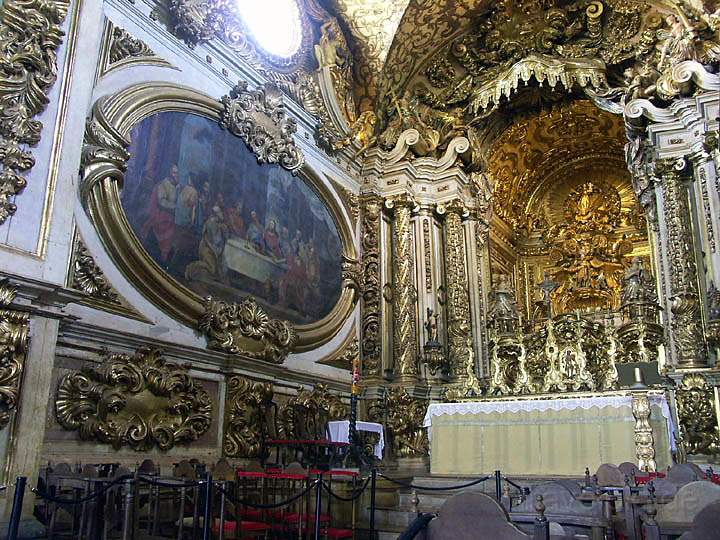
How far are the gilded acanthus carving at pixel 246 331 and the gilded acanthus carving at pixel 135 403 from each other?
0.71m

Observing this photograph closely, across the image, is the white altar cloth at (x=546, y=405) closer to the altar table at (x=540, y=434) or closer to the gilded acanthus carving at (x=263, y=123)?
the altar table at (x=540, y=434)

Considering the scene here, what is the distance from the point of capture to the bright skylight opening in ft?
35.0

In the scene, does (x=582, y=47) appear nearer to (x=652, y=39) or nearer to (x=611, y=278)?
(x=652, y=39)

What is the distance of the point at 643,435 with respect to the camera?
764 cm

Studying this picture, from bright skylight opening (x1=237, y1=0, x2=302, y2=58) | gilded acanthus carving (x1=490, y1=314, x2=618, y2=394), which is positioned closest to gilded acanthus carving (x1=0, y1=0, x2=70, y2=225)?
bright skylight opening (x1=237, y1=0, x2=302, y2=58)

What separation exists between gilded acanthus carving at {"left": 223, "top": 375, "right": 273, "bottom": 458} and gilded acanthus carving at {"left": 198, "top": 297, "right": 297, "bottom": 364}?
42 cm

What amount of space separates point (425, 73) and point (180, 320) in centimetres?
840

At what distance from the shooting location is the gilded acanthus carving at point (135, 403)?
655cm

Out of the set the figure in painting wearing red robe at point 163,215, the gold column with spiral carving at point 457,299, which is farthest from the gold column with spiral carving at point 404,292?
the figure in painting wearing red robe at point 163,215

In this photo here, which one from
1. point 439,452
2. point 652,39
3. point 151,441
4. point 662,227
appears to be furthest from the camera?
point 652,39

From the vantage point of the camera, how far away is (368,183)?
43.0 ft

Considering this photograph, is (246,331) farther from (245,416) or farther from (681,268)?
(681,268)

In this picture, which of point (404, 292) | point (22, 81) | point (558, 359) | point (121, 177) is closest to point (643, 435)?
point (558, 359)

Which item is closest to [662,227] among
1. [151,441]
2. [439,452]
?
Result: [439,452]
